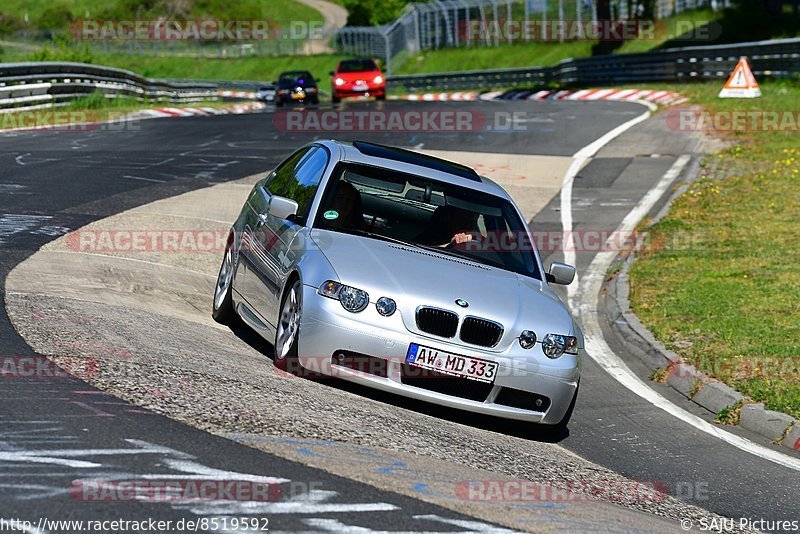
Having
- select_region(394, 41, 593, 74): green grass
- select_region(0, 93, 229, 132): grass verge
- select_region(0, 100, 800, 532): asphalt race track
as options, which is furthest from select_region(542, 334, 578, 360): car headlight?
select_region(394, 41, 593, 74): green grass

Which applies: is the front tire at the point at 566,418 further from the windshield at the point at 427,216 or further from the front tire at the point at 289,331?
the front tire at the point at 289,331

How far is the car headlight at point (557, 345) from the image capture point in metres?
7.83

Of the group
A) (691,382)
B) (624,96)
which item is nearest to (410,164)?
(691,382)

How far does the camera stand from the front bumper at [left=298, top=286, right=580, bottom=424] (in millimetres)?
7512

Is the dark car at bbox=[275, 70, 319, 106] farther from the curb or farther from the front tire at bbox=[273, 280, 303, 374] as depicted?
the front tire at bbox=[273, 280, 303, 374]

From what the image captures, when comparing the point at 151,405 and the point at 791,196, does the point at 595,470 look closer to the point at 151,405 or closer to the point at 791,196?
the point at 151,405

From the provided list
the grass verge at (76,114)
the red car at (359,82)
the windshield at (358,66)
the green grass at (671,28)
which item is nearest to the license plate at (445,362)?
the grass verge at (76,114)

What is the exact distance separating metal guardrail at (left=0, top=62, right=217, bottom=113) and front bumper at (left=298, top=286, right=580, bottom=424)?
22.4m

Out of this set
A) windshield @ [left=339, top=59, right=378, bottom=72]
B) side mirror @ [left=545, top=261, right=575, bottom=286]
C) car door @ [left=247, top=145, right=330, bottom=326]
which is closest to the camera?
car door @ [left=247, top=145, right=330, bottom=326]

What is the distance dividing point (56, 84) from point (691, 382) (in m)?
24.5

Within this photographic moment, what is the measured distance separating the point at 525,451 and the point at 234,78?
8338 centimetres

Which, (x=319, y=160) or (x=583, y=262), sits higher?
(x=319, y=160)

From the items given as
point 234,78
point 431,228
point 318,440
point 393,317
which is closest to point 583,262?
point 431,228

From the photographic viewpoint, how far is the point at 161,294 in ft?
33.8
